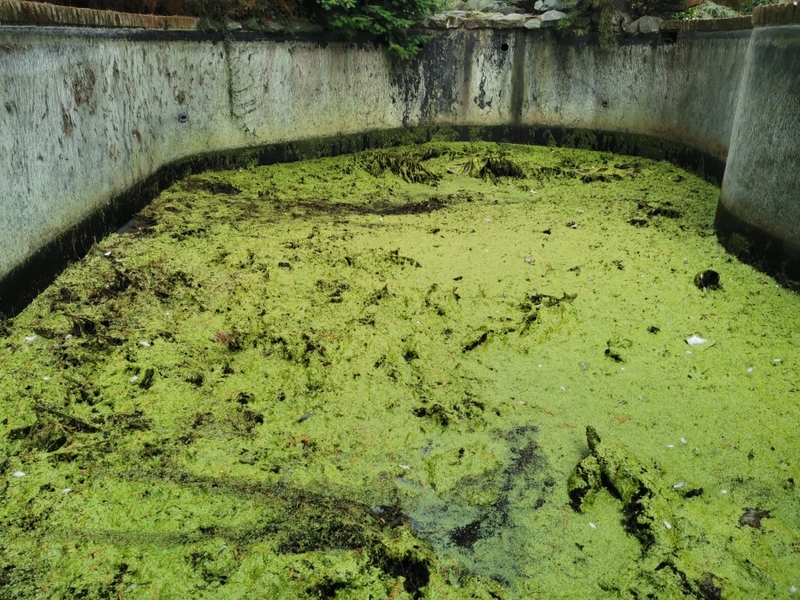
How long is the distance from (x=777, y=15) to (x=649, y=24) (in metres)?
3.07

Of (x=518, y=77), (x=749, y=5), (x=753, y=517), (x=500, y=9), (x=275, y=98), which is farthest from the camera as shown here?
(x=500, y=9)

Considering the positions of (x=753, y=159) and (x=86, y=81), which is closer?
(x=753, y=159)

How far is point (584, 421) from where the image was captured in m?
2.61

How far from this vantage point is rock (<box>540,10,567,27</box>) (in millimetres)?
6836

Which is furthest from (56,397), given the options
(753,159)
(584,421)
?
(753,159)

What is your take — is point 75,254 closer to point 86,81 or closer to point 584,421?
point 86,81

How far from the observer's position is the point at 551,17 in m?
6.86

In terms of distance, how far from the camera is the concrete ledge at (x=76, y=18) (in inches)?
126

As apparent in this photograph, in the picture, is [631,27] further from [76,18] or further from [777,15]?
[76,18]

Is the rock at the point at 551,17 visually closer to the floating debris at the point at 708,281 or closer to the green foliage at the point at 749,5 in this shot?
the green foliage at the point at 749,5

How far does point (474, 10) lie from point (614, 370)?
6.26 metres

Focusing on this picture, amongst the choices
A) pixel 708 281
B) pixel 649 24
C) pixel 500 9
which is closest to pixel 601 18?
pixel 649 24

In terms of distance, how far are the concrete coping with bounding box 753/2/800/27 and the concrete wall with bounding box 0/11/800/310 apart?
2.7 inches

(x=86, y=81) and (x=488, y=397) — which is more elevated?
(x=86, y=81)
